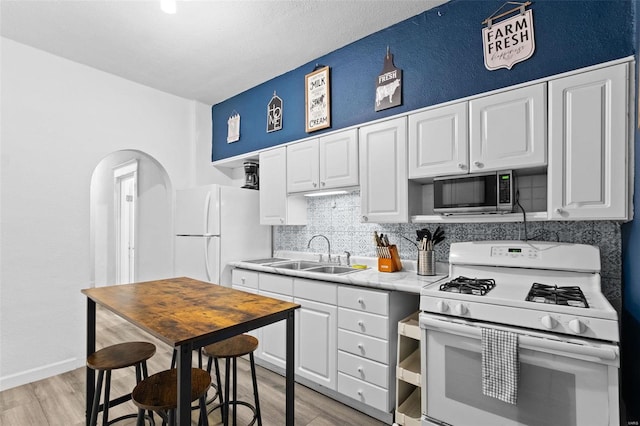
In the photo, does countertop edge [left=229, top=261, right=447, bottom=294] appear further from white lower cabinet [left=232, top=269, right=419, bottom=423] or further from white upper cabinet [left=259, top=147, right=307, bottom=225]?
A: white upper cabinet [left=259, top=147, right=307, bottom=225]

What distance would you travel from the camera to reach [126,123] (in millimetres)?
3547

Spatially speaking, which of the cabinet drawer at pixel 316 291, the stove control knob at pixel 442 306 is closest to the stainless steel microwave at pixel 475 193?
the stove control knob at pixel 442 306

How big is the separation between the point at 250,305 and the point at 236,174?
10.1ft

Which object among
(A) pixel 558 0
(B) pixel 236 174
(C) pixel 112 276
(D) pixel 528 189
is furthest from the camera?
(C) pixel 112 276

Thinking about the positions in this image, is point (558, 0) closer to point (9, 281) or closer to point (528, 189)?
point (528, 189)

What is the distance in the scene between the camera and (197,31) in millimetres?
2643

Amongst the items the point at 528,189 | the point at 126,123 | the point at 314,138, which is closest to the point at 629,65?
the point at 528,189

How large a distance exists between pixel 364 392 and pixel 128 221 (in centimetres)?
493

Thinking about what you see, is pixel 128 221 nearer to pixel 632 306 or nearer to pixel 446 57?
pixel 446 57

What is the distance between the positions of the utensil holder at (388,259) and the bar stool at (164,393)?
4.85 feet

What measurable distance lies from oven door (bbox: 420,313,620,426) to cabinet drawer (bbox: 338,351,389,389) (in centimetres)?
32

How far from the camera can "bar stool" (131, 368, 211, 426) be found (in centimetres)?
142

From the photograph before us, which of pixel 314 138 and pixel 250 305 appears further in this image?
pixel 314 138

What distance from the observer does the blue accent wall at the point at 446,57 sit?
70.7 inches
